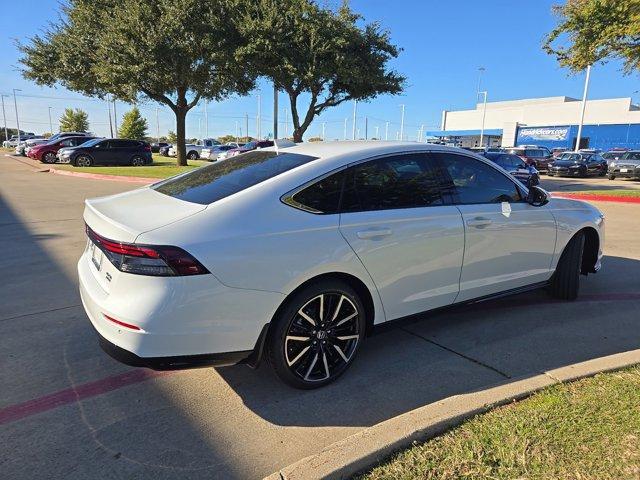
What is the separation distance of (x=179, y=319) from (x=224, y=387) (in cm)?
93

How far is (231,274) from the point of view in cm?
282

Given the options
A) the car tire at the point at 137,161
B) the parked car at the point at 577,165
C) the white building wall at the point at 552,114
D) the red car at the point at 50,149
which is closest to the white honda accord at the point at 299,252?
the car tire at the point at 137,161

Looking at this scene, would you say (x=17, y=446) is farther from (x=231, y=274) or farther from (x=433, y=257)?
(x=433, y=257)

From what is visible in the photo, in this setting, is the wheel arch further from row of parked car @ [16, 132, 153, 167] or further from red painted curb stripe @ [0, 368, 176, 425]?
row of parked car @ [16, 132, 153, 167]

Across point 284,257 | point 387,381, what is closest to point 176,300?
point 284,257

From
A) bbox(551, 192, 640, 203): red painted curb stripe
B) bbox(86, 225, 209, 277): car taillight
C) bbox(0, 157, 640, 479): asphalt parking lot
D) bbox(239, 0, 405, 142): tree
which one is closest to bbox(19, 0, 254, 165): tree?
bbox(239, 0, 405, 142): tree

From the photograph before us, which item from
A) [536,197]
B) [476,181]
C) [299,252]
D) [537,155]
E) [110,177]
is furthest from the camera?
[537,155]

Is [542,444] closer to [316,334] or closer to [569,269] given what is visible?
[316,334]

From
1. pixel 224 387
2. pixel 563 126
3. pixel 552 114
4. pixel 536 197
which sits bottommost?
pixel 224 387

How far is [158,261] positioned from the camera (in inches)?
106

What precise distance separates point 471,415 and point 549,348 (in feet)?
5.23

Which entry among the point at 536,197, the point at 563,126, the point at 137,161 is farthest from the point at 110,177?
the point at 563,126

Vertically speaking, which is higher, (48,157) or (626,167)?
(626,167)

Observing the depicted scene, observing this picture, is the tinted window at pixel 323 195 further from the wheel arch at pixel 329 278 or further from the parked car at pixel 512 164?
the parked car at pixel 512 164
